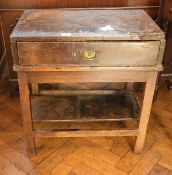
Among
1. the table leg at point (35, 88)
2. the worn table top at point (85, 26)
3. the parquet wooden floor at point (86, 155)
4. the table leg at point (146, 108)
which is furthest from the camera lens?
the table leg at point (35, 88)

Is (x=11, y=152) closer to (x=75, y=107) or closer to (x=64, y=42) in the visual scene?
(x=75, y=107)

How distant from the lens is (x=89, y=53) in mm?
835

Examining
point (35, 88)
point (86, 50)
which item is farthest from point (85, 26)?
point (35, 88)

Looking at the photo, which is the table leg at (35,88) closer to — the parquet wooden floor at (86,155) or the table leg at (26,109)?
the parquet wooden floor at (86,155)

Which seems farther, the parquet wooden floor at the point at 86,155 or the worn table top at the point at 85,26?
the parquet wooden floor at the point at 86,155

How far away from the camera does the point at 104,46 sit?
83 centimetres

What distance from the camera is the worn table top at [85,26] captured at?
32.0 inches

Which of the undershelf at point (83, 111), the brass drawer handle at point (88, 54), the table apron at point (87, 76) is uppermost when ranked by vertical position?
the brass drawer handle at point (88, 54)

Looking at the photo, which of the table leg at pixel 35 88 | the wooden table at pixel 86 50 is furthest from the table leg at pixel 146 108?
the table leg at pixel 35 88

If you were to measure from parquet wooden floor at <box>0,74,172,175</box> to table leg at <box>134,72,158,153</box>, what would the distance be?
74 millimetres

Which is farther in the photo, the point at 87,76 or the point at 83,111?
the point at 83,111

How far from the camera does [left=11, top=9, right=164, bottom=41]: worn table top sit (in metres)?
0.81

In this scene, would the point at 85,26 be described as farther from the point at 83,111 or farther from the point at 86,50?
the point at 83,111

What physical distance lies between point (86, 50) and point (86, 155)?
532 millimetres
